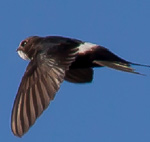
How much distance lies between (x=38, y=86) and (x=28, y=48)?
93 centimetres

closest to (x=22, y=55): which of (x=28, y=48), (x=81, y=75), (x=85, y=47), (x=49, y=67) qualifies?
(x=28, y=48)

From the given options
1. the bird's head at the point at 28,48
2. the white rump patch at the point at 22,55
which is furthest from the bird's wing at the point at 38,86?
the white rump patch at the point at 22,55

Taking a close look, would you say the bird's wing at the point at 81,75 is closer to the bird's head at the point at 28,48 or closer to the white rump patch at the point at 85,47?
the white rump patch at the point at 85,47

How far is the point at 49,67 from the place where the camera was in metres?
5.96

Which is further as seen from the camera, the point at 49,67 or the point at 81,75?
the point at 81,75

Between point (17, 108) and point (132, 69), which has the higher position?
point (132, 69)

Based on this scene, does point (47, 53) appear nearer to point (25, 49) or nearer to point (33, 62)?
point (33, 62)

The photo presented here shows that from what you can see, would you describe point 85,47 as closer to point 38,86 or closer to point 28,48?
point 28,48

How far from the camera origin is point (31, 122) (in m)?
5.50

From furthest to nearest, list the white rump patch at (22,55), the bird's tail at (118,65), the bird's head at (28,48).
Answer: the white rump patch at (22,55)
the bird's head at (28,48)
the bird's tail at (118,65)

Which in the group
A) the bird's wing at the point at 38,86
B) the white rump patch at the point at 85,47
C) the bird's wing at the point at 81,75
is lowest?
the bird's wing at the point at 38,86

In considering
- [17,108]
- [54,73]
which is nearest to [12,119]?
[17,108]

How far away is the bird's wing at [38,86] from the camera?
18.2 feet

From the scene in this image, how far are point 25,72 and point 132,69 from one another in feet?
2.72
